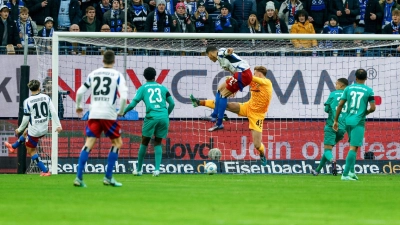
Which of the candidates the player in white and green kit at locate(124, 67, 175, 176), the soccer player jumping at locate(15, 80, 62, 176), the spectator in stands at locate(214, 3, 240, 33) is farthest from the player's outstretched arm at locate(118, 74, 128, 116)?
the spectator in stands at locate(214, 3, 240, 33)

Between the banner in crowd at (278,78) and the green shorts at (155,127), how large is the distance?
3597mm

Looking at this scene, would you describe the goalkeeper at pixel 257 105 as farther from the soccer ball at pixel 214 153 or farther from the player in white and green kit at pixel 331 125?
the soccer ball at pixel 214 153

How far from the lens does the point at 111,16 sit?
25.9 meters

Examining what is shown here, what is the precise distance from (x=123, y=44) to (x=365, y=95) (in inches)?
294

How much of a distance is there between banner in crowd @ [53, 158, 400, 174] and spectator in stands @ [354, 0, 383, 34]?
192 inches

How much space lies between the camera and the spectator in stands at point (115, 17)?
25.9 metres

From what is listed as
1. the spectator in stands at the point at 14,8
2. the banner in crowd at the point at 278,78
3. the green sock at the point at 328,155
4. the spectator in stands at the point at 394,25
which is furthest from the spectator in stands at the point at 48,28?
the spectator in stands at the point at 394,25

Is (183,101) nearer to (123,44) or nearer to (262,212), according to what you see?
(123,44)

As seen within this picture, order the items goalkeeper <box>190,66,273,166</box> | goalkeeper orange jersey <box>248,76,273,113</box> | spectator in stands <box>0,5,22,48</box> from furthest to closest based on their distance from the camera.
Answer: spectator in stands <box>0,5,22,48</box> < goalkeeper <box>190,66,273,166</box> < goalkeeper orange jersey <box>248,76,273,113</box>

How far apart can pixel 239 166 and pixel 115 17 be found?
5628mm

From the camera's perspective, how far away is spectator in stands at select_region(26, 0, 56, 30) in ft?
86.1

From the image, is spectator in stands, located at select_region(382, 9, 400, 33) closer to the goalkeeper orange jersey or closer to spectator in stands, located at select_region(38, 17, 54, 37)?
the goalkeeper orange jersey

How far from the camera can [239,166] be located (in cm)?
2395

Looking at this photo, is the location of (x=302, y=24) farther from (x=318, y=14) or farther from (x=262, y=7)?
(x=262, y=7)
